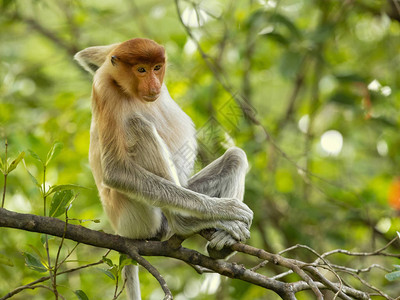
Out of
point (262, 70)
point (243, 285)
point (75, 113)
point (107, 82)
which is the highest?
point (262, 70)

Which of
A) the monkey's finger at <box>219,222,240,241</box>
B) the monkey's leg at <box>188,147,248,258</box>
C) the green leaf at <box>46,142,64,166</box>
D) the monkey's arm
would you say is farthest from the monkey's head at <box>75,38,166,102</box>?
the monkey's finger at <box>219,222,240,241</box>

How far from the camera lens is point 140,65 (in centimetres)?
348

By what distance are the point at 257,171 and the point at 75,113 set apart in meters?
1.92

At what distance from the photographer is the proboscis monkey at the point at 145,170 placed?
131 inches

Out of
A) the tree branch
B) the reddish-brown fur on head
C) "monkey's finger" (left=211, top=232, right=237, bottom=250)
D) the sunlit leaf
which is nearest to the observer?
the tree branch

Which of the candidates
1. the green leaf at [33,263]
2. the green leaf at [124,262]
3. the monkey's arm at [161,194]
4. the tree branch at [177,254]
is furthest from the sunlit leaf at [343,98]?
the green leaf at [33,263]

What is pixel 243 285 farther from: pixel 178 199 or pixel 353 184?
pixel 353 184

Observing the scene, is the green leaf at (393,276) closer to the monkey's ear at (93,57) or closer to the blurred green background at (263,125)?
the blurred green background at (263,125)

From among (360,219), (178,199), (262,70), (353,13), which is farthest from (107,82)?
(353,13)

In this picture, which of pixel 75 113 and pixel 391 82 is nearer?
pixel 75 113

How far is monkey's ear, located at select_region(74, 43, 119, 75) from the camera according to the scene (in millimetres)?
3840

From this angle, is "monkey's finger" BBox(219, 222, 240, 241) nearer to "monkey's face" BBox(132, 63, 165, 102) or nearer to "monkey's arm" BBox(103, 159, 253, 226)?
"monkey's arm" BBox(103, 159, 253, 226)

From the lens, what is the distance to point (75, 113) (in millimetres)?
5289

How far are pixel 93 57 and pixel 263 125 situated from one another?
1791mm
